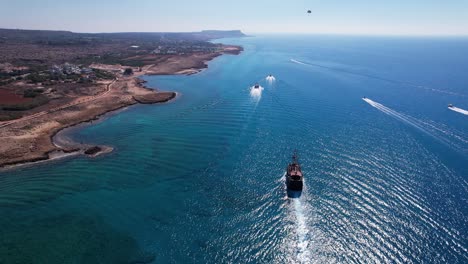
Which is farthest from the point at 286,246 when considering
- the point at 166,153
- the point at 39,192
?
the point at 39,192

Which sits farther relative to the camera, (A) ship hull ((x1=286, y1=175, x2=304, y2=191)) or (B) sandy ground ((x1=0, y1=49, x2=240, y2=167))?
(B) sandy ground ((x1=0, y1=49, x2=240, y2=167))

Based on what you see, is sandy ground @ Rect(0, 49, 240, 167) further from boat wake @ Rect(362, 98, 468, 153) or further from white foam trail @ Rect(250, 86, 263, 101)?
boat wake @ Rect(362, 98, 468, 153)

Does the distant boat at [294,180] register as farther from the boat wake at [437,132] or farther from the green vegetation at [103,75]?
the green vegetation at [103,75]

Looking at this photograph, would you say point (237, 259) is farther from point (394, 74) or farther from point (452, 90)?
point (394, 74)

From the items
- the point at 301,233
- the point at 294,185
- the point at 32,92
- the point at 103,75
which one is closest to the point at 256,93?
the point at 294,185

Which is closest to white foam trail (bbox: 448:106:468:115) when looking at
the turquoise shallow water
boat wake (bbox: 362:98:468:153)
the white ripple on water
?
the turquoise shallow water

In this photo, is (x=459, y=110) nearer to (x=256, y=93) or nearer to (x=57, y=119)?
(x=256, y=93)
